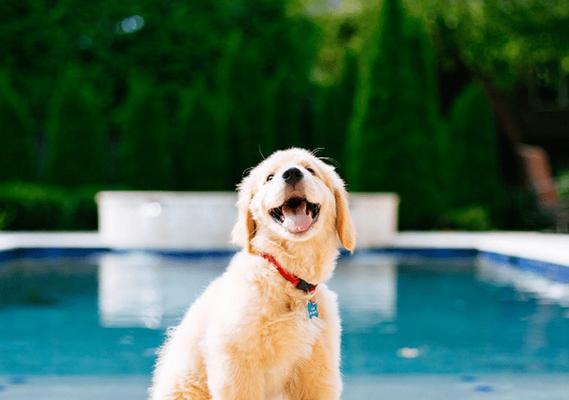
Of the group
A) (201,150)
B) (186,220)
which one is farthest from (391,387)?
(201,150)

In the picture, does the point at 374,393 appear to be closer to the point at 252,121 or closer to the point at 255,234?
the point at 255,234

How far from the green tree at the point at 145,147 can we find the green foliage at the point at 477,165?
607 cm

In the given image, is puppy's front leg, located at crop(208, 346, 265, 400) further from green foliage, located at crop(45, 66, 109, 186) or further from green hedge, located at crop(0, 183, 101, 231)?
green foliage, located at crop(45, 66, 109, 186)

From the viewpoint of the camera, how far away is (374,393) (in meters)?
4.25

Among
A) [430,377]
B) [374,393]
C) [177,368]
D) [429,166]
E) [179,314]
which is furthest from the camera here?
[429,166]

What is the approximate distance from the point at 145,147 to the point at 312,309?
1563cm

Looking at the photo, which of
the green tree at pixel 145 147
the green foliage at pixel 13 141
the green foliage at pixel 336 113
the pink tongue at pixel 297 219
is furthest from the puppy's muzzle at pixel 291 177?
the green foliage at pixel 336 113

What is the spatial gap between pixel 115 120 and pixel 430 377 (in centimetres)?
1765

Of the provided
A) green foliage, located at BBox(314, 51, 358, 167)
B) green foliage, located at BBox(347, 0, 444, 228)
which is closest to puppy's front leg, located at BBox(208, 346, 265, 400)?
green foliage, located at BBox(347, 0, 444, 228)

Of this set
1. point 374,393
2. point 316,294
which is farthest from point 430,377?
point 316,294

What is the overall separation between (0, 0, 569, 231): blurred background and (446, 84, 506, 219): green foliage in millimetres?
30

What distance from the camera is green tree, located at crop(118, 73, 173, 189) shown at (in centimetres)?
1795

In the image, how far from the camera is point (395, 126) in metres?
15.8

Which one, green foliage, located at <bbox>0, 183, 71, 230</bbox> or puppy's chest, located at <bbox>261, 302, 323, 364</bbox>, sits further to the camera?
green foliage, located at <bbox>0, 183, 71, 230</bbox>
